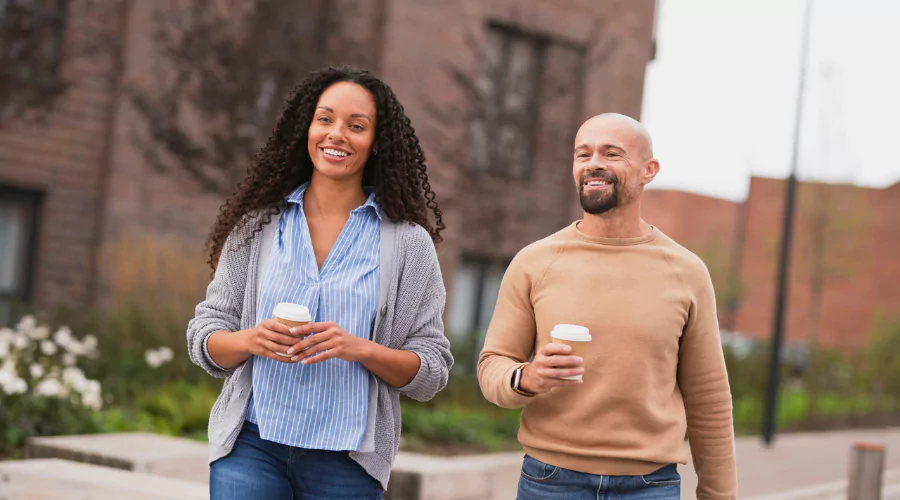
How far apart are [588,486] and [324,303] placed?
93 centimetres

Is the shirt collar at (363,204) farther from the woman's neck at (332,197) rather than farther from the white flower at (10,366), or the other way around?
the white flower at (10,366)

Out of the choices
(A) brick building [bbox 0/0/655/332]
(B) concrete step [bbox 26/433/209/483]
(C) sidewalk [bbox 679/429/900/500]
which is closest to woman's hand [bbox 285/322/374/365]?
(B) concrete step [bbox 26/433/209/483]

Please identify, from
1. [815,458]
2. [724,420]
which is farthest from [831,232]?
[724,420]

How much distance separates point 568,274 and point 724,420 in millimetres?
654

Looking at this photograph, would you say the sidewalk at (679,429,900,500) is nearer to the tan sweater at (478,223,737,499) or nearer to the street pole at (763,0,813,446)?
the street pole at (763,0,813,446)

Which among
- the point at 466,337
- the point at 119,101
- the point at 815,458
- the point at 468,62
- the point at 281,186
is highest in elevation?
the point at 468,62

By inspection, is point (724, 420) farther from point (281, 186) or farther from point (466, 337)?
point (466, 337)

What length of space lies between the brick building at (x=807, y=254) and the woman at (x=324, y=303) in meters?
28.0

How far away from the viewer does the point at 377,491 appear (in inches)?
126

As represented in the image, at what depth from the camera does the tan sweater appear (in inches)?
127

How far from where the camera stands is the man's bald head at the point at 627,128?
10.9 feet

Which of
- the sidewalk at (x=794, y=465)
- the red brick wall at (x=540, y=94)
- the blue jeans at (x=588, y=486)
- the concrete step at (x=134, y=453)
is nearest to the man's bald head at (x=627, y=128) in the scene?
the blue jeans at (x=588, y=486)

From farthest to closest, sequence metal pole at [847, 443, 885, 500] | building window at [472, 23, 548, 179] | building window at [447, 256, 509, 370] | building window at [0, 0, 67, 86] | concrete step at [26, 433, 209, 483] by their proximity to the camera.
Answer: building window at [447, 256, 509, 370]
building window at [472, 23, 548, 179]
building window at [0, 0, 67, 86]
metal pole at [847, 443, 885, 500]
concrete step at [26, 433, 209, 483]

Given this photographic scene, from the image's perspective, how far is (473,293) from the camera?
60.6ft
